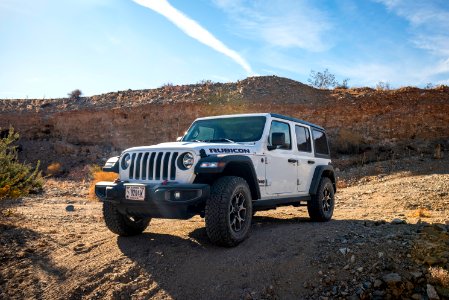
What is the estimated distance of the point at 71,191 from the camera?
1463 centimetres

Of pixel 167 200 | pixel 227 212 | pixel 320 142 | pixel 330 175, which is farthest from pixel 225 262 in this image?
pixel 320 142

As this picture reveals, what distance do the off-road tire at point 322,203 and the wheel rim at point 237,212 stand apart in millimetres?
2449

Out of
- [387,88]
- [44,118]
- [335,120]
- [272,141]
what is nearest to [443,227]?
[272,141]

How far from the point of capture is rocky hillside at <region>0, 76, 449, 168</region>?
65.2 feet

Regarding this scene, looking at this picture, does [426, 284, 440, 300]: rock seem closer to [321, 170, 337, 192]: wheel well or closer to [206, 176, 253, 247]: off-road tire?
[206, 176, 253, 247]: off-road tire

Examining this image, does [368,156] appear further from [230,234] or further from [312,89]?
[230,234]

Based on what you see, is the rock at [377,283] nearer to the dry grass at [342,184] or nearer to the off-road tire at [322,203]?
the off-road tire at [322,203]

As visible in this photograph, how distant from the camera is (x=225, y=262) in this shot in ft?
14.8

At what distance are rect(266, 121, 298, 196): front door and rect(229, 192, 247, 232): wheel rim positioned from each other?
80 cm

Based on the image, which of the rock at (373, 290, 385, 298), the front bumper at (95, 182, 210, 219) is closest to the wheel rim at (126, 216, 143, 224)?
the front bumper at (95, 182, 210, 219)

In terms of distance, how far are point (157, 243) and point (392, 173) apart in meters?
12.3

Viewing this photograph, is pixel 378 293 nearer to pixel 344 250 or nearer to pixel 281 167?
pixel 344 250

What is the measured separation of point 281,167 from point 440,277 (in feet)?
8.89

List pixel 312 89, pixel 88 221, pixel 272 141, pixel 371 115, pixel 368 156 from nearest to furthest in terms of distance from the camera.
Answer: pixel 272 141, pixel 88 221, pixel 368 156, pixel 371 115, pixel 312 89
